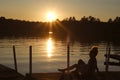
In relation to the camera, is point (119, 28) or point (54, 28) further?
point (54, 28)

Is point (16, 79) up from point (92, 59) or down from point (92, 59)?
down

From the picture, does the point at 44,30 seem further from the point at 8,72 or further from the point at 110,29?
the point at 8,72

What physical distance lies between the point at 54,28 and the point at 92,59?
176113mm

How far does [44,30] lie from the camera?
649 feet

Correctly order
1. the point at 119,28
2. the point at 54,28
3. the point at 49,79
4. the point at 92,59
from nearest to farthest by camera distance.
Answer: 1. the point at 92,59
2. the point at 49,79
3. the point at 119,28
4. the point at 54,28

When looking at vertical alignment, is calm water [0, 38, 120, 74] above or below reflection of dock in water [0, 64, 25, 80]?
below

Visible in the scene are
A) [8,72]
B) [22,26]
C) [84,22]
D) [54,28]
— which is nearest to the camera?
[8,72]

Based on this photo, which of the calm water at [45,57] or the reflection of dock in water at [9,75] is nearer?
the reflection of dock in water at [9,75]

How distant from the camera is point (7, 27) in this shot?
158m

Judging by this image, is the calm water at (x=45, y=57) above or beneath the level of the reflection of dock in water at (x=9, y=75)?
beneath

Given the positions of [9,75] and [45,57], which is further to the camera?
[45,57]

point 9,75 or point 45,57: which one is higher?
point 9,75

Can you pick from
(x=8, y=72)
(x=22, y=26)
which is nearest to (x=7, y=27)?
(x=22, y=26)

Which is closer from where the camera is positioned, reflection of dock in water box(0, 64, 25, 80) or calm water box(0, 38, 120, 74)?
reflection of dock in water box(0, 64, 25, 80)
